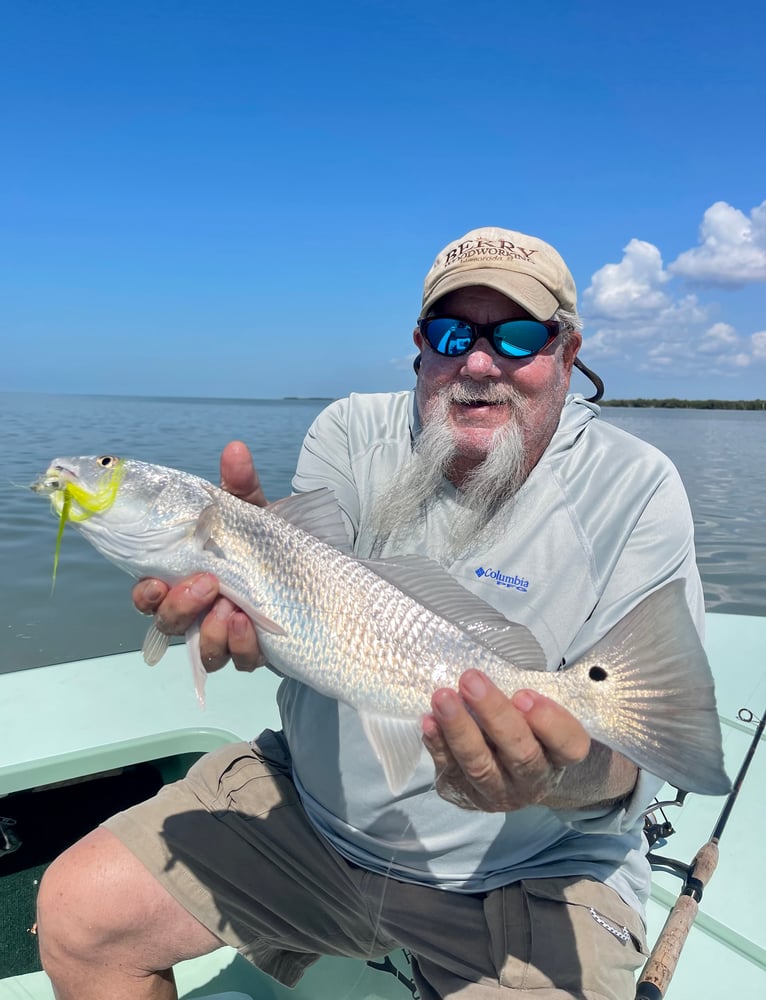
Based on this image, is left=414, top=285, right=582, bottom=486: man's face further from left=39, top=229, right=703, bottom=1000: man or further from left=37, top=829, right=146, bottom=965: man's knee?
left=37, top=829, right=146, bottom=965: man's knee

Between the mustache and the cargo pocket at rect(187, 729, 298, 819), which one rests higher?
the mustache

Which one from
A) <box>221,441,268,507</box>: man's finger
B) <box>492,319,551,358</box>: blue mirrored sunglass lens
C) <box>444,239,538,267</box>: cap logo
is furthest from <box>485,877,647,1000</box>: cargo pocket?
<box>444,239,538,267</box>: cap logo

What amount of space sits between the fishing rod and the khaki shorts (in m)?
0.07

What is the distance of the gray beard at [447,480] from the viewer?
3102 mm

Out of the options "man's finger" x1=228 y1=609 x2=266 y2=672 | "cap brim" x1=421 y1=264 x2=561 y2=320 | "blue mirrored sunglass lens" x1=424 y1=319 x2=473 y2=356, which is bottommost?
"man's finger" x1=228 y1=609 x2=266 y2=672

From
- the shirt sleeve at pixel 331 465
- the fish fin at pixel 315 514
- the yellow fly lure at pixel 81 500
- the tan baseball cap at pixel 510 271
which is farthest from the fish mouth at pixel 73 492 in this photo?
the tan baseball cap at pixel 510 271

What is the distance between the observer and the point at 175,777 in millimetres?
4957

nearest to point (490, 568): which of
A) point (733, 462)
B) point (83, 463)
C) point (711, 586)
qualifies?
point (83, 463)

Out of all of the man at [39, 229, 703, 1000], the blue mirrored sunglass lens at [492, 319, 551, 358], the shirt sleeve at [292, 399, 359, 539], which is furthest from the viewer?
the shirt sleeve at [292, 399, 359, 539]

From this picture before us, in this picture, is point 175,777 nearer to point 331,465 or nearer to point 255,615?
point 331,465

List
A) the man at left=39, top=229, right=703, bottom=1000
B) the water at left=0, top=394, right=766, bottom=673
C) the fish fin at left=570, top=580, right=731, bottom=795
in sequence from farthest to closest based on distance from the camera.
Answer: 1. the water at left=0, top=394, right=766, bottom=673
2. the man at left=39, top=229, right=703, bottom=1000
3. the fish fin at left=570, top=580, right=731, bottom=795

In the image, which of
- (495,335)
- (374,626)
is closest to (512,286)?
(495,335)

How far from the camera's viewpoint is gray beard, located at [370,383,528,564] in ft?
10.2

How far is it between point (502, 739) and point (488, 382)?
171 centimetres
